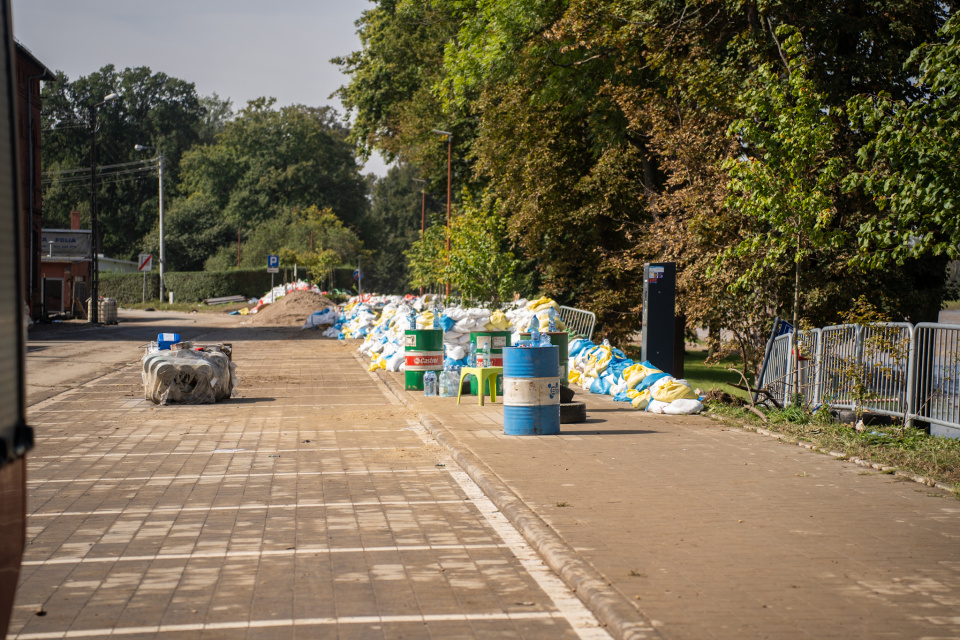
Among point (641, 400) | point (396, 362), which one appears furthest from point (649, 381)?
point (396, 362)

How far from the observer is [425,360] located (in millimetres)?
16734

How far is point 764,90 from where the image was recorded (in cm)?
1285

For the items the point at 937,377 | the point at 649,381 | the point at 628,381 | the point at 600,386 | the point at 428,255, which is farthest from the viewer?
the point at 428,255

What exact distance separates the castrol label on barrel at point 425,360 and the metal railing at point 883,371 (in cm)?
592

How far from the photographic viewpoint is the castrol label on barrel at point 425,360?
658 inches

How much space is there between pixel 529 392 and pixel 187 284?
71.0m

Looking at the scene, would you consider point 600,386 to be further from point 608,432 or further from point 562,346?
point 608,432

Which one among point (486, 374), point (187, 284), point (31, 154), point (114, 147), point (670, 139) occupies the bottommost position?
point (486, 374)

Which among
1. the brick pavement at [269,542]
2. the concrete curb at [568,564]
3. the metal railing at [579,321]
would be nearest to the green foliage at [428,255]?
the metal railing at [579,321]

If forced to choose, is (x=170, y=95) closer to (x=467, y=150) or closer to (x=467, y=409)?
(x=467, y=150)

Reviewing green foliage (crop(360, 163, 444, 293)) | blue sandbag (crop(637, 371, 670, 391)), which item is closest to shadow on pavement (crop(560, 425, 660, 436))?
blue sandbag (crop(637, 371, 670, 391))

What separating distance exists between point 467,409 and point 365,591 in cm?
871

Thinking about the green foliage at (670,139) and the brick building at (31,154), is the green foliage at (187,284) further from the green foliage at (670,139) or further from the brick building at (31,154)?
the green foliage at (670,139)

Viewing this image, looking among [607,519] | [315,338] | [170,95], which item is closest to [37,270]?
[315,338]
